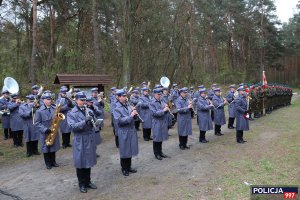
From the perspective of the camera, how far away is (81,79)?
1588cm

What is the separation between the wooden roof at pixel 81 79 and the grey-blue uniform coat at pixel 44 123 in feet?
20.3

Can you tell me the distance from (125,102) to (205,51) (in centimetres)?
3736

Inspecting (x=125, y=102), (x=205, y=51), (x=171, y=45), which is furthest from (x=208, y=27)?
(x=125, y=102)

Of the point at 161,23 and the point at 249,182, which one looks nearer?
the point at 249,182

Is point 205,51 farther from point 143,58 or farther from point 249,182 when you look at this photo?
point 249,182

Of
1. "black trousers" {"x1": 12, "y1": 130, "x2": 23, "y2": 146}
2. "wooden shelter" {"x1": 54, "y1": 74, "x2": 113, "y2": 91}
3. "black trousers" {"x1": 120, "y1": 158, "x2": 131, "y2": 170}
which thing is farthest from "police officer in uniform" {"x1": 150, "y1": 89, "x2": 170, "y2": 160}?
"wooden shelter" {"x1": 54, "y1": 74, "x2": 113, "y2": 91}

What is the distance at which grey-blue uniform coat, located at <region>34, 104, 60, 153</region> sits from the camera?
888 cm

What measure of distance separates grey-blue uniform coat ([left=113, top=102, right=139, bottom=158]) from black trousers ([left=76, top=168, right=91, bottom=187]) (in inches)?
39.7

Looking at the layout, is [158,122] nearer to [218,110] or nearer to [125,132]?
[125,132]

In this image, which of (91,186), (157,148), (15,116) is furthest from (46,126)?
(15,116)

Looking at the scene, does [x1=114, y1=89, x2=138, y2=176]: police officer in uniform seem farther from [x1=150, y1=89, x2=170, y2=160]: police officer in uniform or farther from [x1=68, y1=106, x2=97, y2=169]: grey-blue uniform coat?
[x1=150, y1=89, x2=170, y2=160]: police officer in uniform

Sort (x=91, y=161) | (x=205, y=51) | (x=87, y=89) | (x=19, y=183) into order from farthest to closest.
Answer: (x=205, y=51)
(x=87, y=89)
(x=19, y=183)
(x=91, y=161)

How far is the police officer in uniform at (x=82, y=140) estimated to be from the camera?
23.5 ft

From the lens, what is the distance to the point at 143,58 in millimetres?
31328
